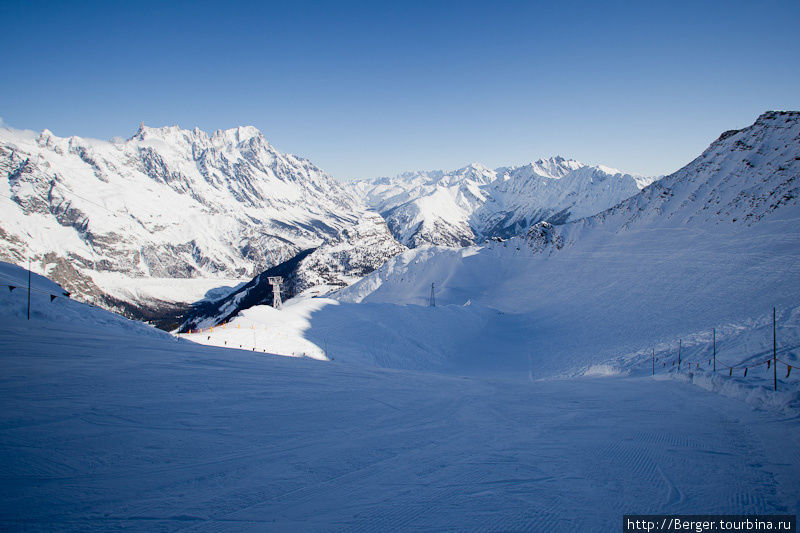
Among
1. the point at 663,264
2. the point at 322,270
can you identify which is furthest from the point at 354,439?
the point at 322,270

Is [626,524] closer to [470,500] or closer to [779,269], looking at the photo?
[470,500]

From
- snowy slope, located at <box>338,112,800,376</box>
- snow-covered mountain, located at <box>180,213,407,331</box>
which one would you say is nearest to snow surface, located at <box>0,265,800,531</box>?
snowy slope, located at <box>338,112,800,376</box>

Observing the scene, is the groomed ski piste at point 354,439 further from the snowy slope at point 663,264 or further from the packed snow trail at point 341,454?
the snowy slope at point 663,264

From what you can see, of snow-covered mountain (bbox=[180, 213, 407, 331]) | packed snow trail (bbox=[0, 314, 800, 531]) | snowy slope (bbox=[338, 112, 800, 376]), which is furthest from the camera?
snow-covered mountain (bbox=[180, 213, 407, 331])

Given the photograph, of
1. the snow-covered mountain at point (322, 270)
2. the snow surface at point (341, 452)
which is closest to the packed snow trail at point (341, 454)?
the snow surface at point (341, 452)

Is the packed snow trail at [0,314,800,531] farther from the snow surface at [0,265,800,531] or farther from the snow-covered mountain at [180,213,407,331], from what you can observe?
the snow-covered mountain at [180,213,407,331]

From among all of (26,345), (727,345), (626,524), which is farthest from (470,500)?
(727,345)
